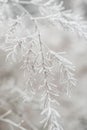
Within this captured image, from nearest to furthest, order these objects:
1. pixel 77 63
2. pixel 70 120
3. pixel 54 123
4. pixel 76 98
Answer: pixel 54 123
pixel 70 120
pixel 76 98
pixel 77 63

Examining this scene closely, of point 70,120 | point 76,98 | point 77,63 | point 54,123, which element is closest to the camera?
point 54,123

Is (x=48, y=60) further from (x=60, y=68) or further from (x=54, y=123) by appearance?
(x=54, y=123)

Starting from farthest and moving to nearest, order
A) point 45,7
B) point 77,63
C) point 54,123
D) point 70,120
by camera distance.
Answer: point 77,63 < point 70,120 < point 45,7 < point 54,123

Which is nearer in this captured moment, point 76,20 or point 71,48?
point 76,20

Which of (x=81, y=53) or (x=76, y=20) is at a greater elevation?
(x=76, y=20)

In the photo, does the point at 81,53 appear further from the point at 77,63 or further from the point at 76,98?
the point at 76,98

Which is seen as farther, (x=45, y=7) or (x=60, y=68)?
(x=45, y=7)

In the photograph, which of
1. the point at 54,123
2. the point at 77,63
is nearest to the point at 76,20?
the point at 54,123

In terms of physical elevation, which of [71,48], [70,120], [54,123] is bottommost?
[70,120]

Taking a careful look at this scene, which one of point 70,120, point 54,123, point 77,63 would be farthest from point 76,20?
point 77,63
